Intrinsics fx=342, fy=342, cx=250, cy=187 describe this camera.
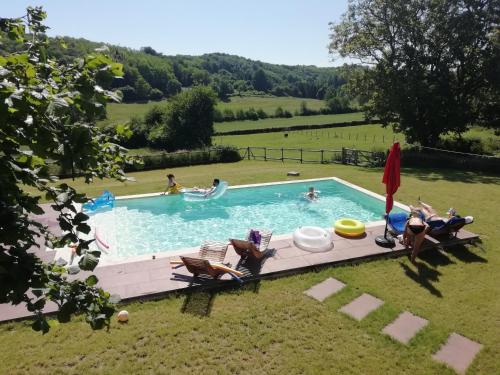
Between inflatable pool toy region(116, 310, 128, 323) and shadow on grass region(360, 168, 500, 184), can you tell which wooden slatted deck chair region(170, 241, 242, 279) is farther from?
shadow on grass region(360, 168, 500, 184)

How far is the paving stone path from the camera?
6262 mm

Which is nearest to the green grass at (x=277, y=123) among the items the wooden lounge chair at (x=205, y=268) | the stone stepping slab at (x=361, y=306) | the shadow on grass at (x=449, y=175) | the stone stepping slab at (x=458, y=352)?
the shadow on grass at (x=449, y=175)

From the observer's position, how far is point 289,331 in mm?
6902

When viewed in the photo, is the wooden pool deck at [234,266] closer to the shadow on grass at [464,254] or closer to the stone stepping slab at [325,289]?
the shadow on grass at [464,254]

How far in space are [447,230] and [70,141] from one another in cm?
1110

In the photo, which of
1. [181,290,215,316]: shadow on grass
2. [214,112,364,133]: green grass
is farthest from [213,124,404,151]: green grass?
[181,290,215,316]: shadow on grass

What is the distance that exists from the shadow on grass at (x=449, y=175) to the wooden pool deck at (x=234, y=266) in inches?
386

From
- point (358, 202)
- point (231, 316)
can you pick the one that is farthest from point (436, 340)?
point (358, 202)

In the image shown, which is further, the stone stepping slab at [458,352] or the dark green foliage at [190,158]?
the dark green foliage at [190,158]

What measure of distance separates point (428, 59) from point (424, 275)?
22.7 meters

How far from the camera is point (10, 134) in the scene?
6.27 ft

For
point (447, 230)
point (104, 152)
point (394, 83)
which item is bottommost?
point (447, 230)

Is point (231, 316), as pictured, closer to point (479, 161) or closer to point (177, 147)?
point (479, 161)

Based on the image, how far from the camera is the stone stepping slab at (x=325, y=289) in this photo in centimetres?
809
